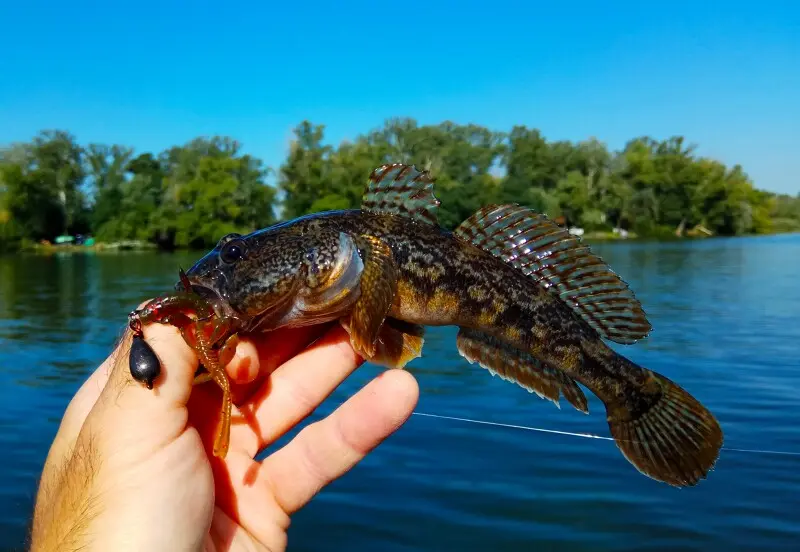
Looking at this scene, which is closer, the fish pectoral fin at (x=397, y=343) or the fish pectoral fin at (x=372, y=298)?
the fish pectoral fin at (x=372, y=298)

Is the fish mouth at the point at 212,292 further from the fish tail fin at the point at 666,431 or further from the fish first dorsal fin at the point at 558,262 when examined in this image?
the fish tail fin at the point at 666,431

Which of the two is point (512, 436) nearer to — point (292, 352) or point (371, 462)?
point (371, 462)

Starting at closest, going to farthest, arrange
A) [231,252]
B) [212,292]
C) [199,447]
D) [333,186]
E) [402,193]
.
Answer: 1. [199,447]
2. [212,292]
3. [231,252]
4. [402,193]
5. [333,186]

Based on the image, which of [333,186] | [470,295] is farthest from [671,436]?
[333,186]

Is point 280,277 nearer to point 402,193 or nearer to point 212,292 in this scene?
point 212,292

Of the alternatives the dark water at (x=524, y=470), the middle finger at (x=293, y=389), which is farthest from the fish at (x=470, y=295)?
the dark water at (x=524, y=470)

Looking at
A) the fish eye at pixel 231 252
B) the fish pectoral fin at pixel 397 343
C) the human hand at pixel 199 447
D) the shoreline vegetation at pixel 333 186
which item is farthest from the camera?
the shoreline vegetation at pixel 333 186

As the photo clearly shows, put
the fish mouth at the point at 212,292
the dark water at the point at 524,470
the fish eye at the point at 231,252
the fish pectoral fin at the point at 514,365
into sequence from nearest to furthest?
the fish mouth at the point at 212,292
the fish eye at the point at 231,252
the fish pectoral fin at the point at 514,365
the dark water at the point at 524,470
